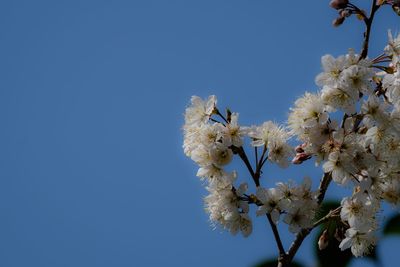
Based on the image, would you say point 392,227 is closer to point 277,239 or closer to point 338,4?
point 338,4

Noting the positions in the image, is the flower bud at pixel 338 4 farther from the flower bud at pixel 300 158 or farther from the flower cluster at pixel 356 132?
the flower bud at pixel 300 158

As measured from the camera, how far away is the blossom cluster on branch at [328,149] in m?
3.59

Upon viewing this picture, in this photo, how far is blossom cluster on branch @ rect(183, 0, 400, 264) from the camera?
3.59m

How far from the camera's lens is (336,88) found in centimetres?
369

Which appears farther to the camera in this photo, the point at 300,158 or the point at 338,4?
the point at 338,4

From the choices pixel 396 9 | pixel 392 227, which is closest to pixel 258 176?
pixel 396 9

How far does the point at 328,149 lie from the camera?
3.59 meters

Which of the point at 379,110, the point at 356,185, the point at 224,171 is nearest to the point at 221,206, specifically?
the point at 224,171

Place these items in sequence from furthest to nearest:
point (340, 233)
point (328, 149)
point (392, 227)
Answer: point (392, 227)
point (340, 233)
point (328, 149)

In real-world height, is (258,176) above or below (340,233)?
above

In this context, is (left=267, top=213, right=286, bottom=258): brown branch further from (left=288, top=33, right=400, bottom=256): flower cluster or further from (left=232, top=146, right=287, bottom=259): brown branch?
(left=288, top=33, right=400, bottom=256): flower cluster

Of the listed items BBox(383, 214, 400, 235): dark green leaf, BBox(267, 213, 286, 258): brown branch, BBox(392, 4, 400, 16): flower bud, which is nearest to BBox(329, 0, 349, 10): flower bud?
BBox(392, 4, 400, 16): flower bud

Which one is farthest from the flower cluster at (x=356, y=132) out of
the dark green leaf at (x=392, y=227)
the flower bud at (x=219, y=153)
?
the dark green leaf at (x=392, y=227)

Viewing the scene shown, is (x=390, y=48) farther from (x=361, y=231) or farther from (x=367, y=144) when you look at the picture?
(x=361, y=231)
